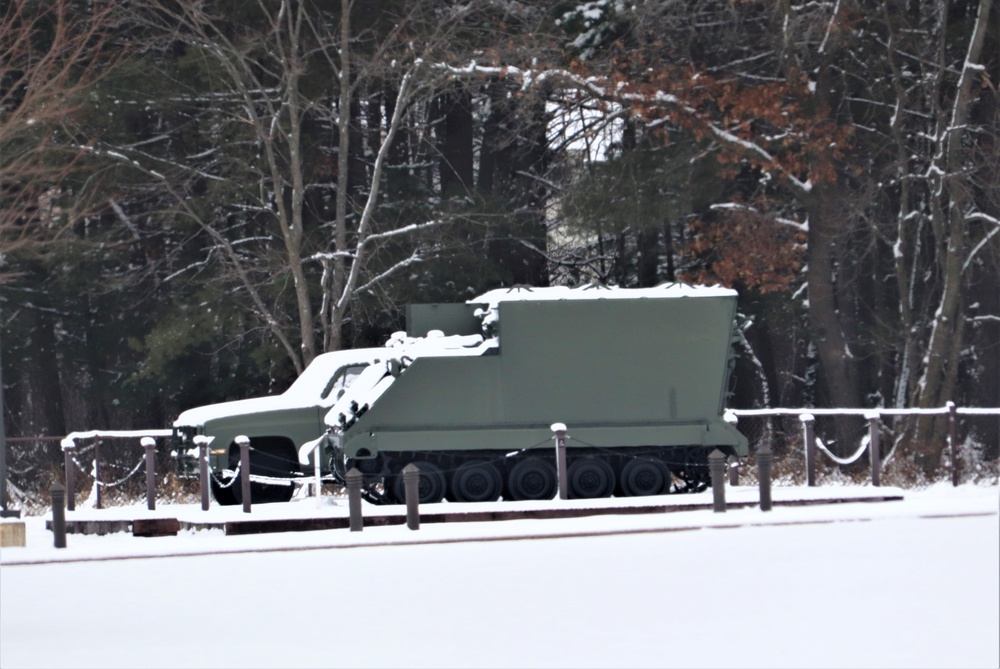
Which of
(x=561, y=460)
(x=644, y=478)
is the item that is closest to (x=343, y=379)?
(x=561, y=460)

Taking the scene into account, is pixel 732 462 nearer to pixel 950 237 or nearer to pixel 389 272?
pixel 950 237

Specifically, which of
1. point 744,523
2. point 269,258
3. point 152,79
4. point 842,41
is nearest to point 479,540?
point 744,523

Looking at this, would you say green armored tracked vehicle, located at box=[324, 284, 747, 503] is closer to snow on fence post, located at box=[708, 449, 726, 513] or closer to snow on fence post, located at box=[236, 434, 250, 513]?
snow on fence post, located at box=[236, 434, 250, 513]

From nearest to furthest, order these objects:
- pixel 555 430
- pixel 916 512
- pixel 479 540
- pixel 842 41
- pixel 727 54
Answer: pixel 479 540
pixel 916 512
pixel 555 430
pixel 842 41
pixel 727 54

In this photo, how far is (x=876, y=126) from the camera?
30.4 m

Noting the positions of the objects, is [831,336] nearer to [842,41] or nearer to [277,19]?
[842,41]

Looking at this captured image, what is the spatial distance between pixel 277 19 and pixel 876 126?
39.7 feet

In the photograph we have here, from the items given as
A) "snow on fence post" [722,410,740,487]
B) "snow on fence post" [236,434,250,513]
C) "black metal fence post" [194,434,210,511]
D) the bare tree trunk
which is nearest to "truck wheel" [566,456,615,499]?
"snow on fence post" [722,410,740,487]

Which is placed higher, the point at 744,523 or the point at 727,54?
the point at 727,54

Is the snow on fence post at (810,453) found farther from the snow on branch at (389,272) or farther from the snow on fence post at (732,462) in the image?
the snow on branch at (389,272)

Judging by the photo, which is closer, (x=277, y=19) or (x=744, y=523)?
(x=744, y=523)

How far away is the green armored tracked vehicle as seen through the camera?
19.8 metres

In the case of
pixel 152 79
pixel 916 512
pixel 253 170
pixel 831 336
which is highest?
pixel 152 79

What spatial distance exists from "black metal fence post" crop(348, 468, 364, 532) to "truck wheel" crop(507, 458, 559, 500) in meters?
2.84
